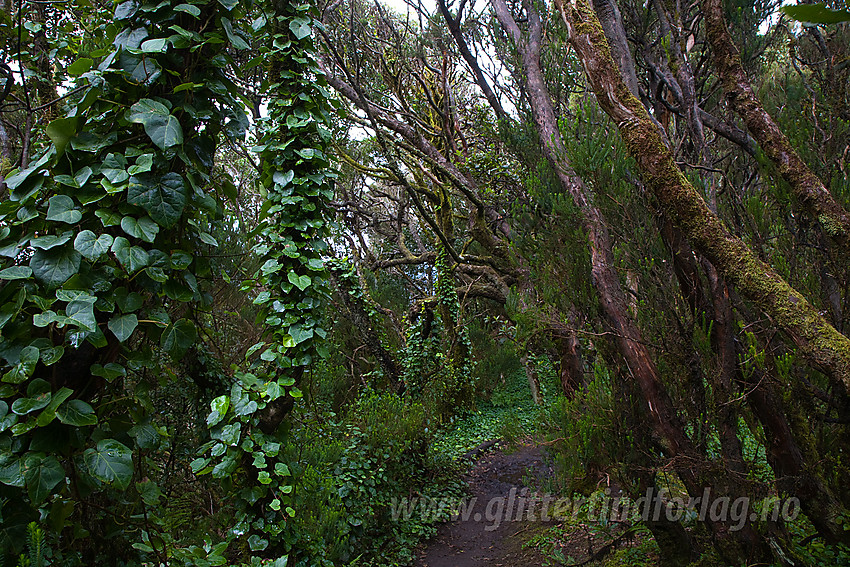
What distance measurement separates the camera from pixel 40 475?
125 centimetres

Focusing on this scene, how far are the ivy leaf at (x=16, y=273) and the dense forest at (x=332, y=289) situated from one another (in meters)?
0.01

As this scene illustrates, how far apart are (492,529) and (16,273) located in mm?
5066

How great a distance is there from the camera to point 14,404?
1244 millimetres

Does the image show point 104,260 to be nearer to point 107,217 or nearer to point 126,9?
point 107,217

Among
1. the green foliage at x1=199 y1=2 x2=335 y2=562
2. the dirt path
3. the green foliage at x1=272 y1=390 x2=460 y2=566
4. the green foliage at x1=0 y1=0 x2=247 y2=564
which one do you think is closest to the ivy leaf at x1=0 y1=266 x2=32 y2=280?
the green foliage at x1=0 y1=0 x2=247 y2=564

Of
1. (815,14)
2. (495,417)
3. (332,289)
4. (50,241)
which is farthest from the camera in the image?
(495,417)

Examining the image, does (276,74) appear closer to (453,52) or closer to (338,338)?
(453,52)

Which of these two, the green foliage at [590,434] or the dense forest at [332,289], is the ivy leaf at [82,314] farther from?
the green foliage at [590,434]

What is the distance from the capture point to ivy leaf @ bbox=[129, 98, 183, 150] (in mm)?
1487

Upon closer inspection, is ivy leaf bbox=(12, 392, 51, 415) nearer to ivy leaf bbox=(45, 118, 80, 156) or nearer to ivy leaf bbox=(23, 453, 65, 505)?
ivy leaf bbox=(23, 453, 65, 505)

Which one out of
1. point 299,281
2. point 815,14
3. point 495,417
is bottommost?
point 495,417

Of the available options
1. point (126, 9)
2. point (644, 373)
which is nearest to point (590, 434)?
point (644, 373)

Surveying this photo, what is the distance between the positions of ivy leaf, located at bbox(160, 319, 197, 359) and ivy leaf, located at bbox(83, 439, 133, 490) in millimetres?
323

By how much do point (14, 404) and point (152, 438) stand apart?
0.40m
